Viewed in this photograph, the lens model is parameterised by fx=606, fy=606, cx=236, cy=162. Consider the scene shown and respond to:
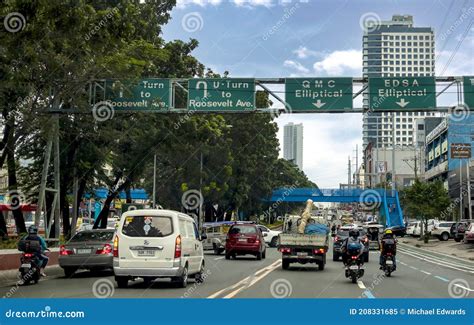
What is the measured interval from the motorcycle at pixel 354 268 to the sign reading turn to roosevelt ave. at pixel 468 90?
1174 cm

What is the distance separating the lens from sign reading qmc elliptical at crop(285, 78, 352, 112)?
86.4 ft

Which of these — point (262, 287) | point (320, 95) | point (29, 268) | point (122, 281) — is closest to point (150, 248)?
point (122, 281)

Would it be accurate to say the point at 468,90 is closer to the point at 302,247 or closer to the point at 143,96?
the point at 302,247

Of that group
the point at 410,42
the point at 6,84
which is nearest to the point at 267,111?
the point at 6,84

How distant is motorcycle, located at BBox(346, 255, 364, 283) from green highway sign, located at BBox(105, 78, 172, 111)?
40.4 feet

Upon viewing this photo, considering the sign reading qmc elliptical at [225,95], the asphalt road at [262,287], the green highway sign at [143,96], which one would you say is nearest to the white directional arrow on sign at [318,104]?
the sign reading qmc elliptical at [225,95]

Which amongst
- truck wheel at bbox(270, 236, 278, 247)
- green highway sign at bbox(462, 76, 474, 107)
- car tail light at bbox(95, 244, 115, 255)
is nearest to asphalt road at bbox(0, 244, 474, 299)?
car tail light at bbox(95, 244, 115, 255)

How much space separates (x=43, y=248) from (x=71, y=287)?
222cm

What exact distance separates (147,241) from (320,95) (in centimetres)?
1356

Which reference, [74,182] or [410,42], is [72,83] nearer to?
[74,182]

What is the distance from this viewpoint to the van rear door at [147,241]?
15.0m

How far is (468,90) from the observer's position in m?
26.3

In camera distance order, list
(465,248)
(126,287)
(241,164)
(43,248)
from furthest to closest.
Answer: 1. (241,164)
2. (465,248)
3. (43,248)
4. (126,287)

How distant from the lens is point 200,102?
26672mm
